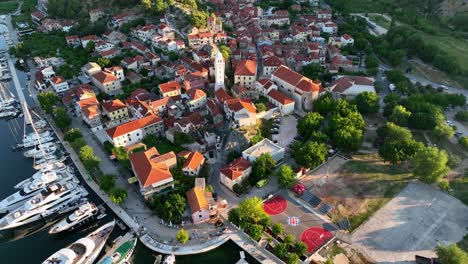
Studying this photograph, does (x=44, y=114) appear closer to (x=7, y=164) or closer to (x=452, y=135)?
(x=7, y=164)

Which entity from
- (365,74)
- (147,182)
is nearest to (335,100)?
(365,74)

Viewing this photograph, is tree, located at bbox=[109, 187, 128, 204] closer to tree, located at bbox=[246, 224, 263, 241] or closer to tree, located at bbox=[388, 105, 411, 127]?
tree, located at bbox=[246, 224, 263, 241]

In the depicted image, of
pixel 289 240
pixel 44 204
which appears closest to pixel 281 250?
pixel 289 240

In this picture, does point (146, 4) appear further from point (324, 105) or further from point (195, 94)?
point (324, 105)

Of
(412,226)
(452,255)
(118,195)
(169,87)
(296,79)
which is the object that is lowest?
(412,226)

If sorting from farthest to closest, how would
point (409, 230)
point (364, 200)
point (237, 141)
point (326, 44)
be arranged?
point (326, 44) → point (237, 141) → point (364, 200) → point (409, 230)

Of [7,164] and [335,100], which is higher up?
[335,100]

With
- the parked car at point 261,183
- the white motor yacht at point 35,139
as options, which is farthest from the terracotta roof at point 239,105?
the white motor yacht at point 35,139
